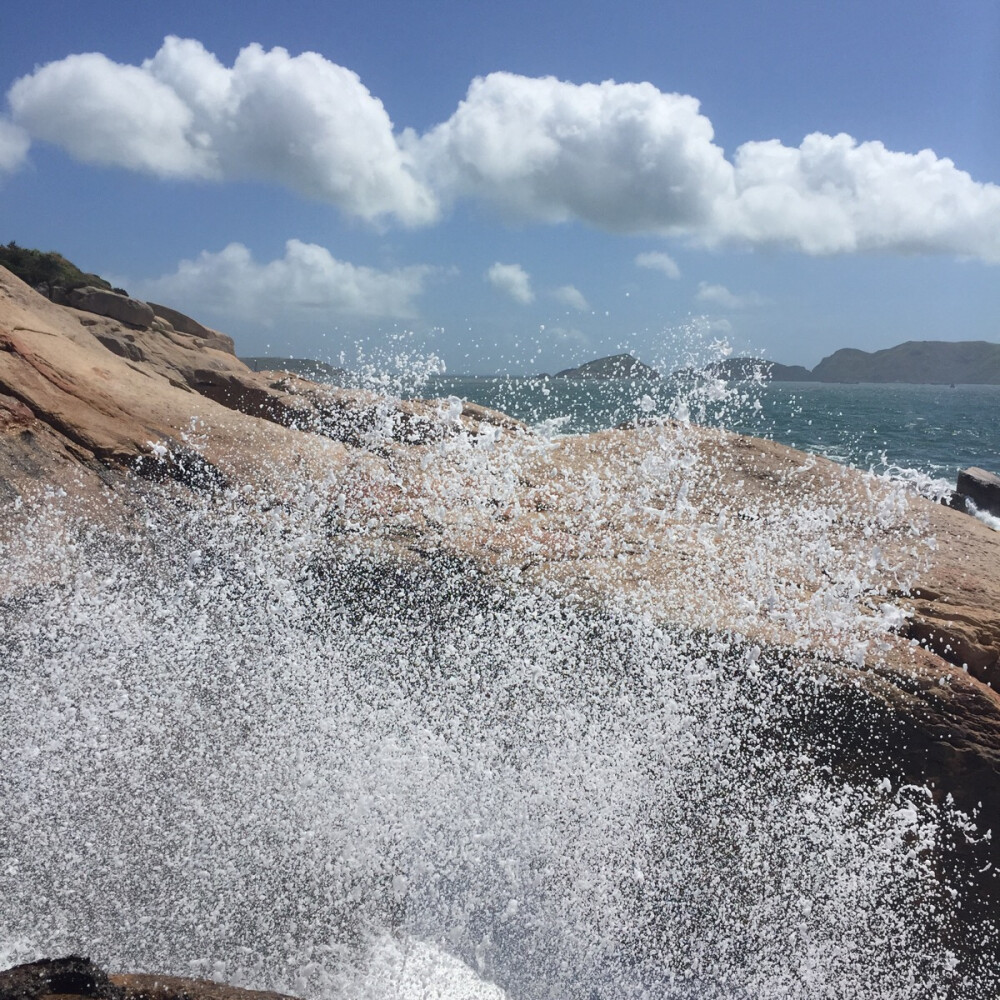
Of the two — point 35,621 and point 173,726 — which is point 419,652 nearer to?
point 173,726

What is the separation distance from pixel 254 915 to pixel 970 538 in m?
5.09

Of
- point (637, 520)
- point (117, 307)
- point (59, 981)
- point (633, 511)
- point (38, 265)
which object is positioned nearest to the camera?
point (59, 981)

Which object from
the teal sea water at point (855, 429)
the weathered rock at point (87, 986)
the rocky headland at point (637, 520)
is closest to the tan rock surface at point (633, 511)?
the rocky headland at point (637, 520)

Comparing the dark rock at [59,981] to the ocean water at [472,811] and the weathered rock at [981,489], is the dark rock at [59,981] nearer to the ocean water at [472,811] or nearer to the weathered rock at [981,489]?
the ocean water at [472,811]

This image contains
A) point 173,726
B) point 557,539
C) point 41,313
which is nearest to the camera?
point 173,726

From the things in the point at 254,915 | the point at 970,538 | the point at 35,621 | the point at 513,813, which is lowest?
the point at 254,915

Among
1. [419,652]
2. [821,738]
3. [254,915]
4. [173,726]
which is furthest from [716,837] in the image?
[173,726]

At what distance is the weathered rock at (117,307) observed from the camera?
11023 mm

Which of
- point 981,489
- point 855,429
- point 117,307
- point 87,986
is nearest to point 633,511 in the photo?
point 87,986

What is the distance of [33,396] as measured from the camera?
5328mm

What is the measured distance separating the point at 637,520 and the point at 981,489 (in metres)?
10.3

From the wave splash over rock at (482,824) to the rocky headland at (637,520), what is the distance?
0.21 metres

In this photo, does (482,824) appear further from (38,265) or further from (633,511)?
(38,265)

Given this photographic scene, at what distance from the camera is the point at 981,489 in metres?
12.8
